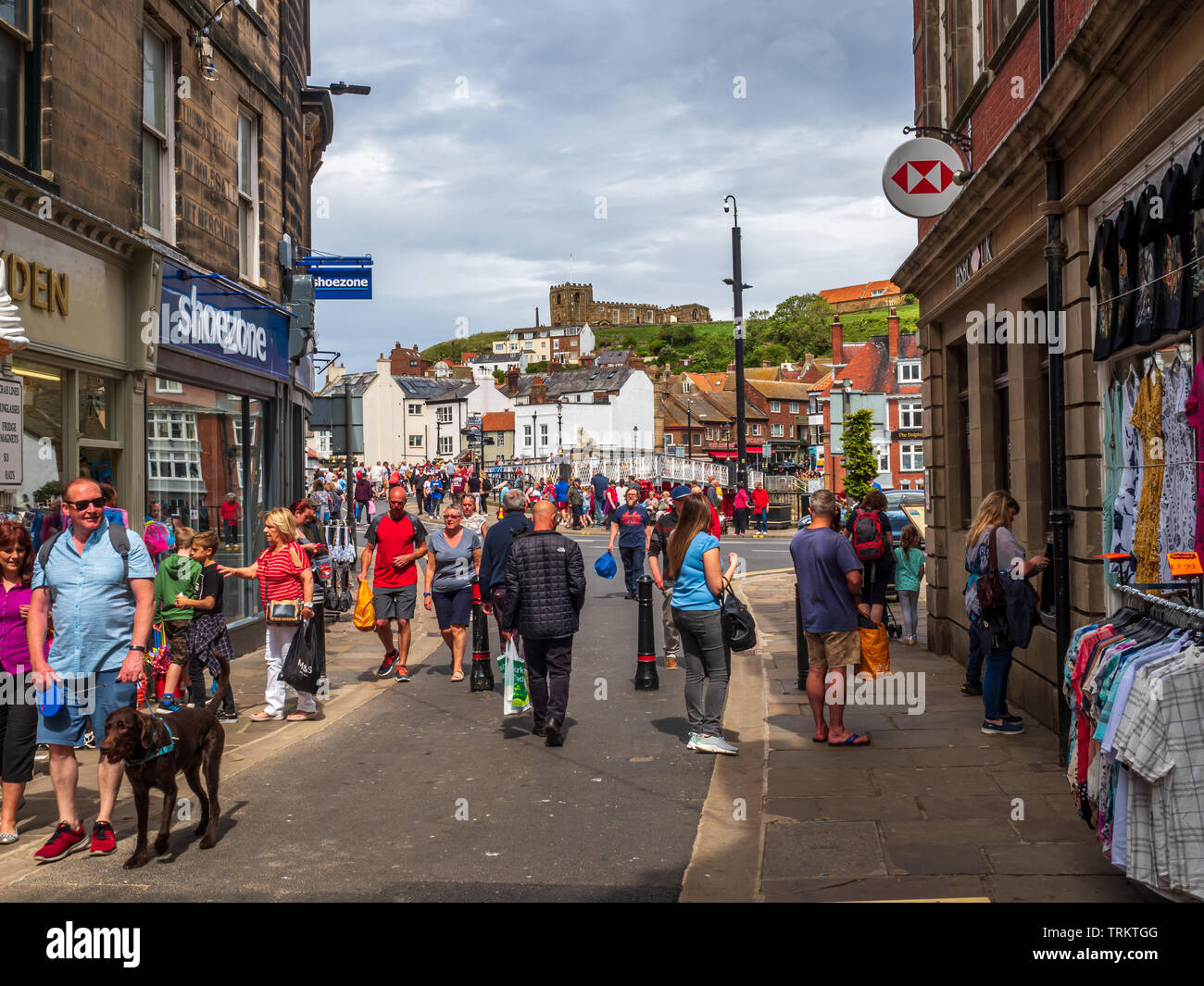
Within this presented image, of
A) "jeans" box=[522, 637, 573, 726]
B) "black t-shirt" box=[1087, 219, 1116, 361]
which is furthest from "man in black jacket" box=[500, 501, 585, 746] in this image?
"black t-shirt" box=[1087, 219, 1116, 361]

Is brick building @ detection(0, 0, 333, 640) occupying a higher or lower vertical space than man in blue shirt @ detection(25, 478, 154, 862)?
higher

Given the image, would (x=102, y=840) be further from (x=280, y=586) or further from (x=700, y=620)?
(x=700, y=620)

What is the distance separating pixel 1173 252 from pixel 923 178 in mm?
5658

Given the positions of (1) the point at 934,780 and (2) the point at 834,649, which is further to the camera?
(2) the point at 834,649

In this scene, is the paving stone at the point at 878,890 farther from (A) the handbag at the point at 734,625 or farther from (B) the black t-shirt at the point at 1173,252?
(B) the black t-shirt at the point at 1173,252

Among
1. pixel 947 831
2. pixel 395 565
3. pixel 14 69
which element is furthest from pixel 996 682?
pixel 14 69

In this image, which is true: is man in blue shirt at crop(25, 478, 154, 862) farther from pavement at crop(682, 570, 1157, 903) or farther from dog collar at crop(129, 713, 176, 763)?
pavement at crop(682, 570, 1157, 903)

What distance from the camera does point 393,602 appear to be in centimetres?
1163

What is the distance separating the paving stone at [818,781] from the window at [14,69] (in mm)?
7482

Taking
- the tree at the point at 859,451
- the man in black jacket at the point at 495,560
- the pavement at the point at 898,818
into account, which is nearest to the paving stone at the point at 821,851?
the pavement at the point at 898,818

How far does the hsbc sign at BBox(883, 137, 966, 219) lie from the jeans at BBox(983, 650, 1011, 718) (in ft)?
17.4

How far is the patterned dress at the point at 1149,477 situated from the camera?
22.9 feet

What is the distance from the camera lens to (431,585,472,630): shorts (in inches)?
450

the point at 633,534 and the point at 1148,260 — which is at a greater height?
the point at 1148,260
